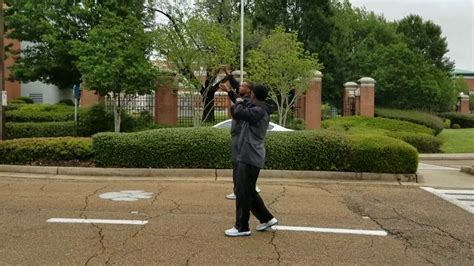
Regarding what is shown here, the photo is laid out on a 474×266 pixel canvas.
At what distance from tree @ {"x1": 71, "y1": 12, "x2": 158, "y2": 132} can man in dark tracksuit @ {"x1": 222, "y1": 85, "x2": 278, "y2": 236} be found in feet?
45.5

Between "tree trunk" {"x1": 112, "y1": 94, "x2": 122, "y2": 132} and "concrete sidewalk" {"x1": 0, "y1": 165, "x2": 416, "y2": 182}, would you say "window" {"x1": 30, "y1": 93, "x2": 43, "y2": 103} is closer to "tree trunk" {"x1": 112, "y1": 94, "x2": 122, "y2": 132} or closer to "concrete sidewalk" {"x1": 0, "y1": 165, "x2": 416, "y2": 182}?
"tree trunk" {"x1": 112, "y1": 94, "x2": 122, "y2": 132}

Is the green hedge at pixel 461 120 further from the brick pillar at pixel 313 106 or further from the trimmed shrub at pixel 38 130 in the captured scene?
the trimmed shrub at pixel 38 130

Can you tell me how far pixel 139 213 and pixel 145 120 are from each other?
15668 mm

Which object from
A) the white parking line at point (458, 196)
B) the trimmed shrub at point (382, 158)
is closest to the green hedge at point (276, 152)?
the trimmed shrub at point (382, 158)

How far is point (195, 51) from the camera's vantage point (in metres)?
20.9

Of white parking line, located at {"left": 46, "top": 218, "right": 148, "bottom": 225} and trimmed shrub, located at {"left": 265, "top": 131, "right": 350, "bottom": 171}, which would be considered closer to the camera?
white parking line, located at {"left": 46, "top": 218, "right": 148, "bottom": 225}

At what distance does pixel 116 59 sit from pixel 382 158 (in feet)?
37.3

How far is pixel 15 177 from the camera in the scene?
439 inches

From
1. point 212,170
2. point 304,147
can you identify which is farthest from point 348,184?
point 212,170

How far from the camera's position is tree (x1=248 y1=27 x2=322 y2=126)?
21.6 meters

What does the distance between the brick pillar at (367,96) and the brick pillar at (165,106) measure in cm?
1020

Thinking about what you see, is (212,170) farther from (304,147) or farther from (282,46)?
(282,46)

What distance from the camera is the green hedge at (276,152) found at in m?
11.6

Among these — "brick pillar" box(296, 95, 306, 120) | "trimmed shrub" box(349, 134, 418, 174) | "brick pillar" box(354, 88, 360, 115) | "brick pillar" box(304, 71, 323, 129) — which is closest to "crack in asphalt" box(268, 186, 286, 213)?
"trimmed shrub" box(349, 134, 418, 174)
